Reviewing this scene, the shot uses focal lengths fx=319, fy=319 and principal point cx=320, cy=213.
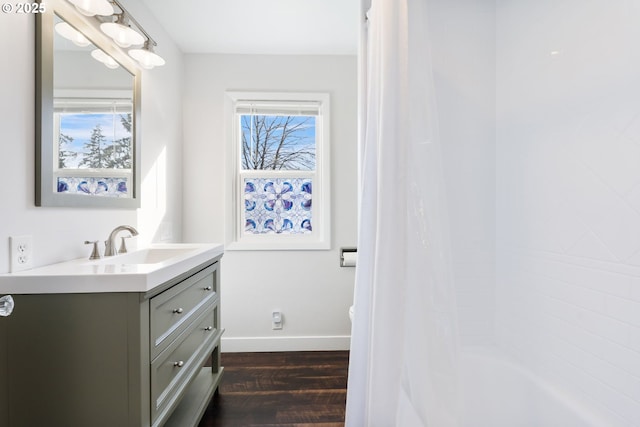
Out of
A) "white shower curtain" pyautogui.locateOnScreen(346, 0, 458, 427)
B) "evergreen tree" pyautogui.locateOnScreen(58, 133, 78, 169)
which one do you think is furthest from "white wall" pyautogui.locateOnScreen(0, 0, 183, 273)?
"white shower curtain" pyautogui.locateOnScreen(346, 0, 458, 427)

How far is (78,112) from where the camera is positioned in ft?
4.61

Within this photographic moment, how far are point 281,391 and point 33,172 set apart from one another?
5.60 feet

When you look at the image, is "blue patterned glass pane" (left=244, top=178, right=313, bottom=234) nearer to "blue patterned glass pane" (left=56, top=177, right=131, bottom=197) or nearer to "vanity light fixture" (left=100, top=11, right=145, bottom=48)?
"blue patterned glass pane" (left=56, top=177, right=131, bottom=197)

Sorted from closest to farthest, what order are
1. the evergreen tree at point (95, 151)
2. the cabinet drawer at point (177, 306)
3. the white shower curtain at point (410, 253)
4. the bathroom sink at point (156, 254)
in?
the white shower curtain at point (410, 253) < the cabinet drawer at point (177, 306) < the evergreen tree at point (95, 151) < the bathroom sink at point (156, 254)

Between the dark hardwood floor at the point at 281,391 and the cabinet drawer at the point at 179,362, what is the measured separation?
415mm

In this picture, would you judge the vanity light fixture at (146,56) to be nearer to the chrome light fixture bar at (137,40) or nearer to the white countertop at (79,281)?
the chrome light fixture bar at (137,40)

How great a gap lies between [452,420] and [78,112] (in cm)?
188

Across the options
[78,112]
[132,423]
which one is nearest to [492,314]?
[132,423]

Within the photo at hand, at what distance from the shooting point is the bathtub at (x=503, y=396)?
4.09 feet

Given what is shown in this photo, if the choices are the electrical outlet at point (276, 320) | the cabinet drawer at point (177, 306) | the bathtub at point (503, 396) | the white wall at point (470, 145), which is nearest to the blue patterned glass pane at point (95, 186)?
the cabinet drawer at point (177, 306)

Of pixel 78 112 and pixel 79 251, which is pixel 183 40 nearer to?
pixel 78 112

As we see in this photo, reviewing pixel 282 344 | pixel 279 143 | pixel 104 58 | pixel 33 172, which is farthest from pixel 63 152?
pixel 282 344

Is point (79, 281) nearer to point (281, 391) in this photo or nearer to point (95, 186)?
point (95, 186)

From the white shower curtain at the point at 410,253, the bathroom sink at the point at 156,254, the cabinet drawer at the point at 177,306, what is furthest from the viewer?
the bathroom sink at the point at 156,254
